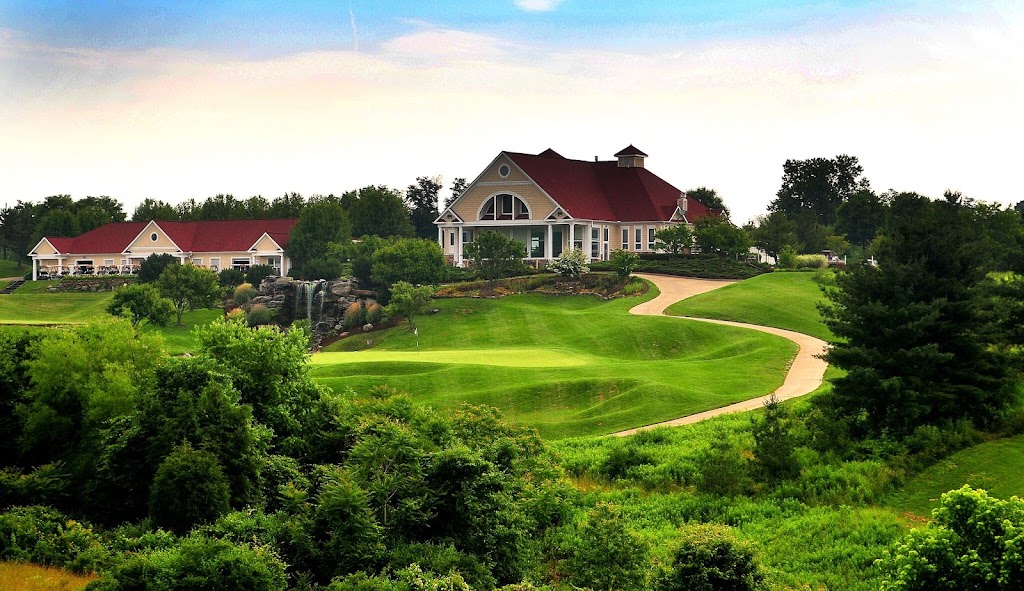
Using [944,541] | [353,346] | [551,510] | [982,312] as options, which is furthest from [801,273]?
[944,541]

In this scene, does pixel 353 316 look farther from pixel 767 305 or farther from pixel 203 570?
pixel 203 570

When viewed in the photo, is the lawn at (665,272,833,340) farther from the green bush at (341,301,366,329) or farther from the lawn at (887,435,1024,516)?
the lawn at (887,435,1024,516)

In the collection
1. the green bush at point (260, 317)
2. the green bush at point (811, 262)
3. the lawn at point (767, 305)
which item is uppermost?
the green bush at point (811, 262)

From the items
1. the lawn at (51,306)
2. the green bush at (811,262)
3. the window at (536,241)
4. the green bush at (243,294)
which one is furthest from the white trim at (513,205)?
the lawn at (51,306)

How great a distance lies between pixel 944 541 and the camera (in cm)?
1338

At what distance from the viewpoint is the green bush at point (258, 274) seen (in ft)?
227

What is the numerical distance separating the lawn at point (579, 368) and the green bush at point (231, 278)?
64.1 ft

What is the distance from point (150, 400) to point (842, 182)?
93.2 m

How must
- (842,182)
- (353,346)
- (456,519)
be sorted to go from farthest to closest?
(842,182), (353,346), (456,519)

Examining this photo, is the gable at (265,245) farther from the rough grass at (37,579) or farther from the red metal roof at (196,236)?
the rough grass at (37,579)

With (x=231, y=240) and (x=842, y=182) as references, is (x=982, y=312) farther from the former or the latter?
(x=842, y=182)

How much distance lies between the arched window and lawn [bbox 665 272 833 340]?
64.6 feet

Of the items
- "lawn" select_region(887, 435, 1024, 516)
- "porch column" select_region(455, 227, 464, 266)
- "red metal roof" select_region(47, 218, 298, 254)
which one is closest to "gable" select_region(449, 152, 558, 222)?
"porch column" select_region(455, 227, 464, 266)

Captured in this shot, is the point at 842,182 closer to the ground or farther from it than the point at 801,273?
farther from it
